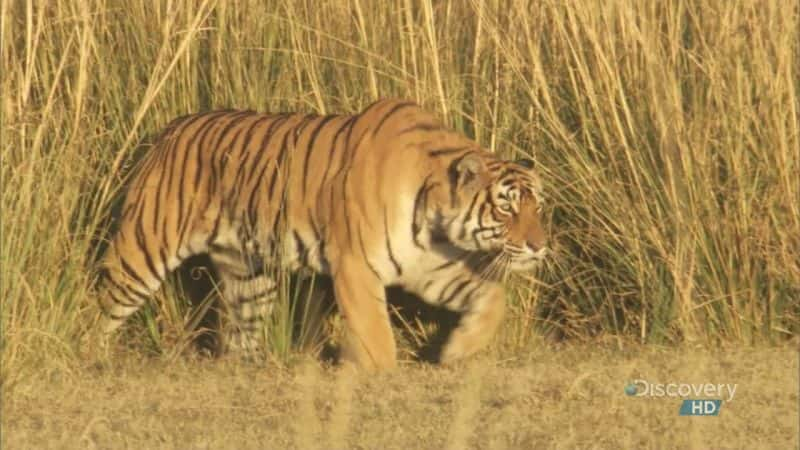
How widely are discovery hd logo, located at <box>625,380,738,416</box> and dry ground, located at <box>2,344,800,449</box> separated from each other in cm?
4

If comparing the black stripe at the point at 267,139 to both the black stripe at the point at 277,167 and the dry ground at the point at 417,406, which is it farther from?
the dry ground at the point at 417,406

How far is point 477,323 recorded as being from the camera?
273 inches

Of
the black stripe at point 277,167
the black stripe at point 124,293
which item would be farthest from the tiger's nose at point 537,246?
the black stripe at point 124,293

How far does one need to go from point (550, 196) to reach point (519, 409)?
1488 millimetres

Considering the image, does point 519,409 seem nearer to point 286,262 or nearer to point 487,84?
point 286,262

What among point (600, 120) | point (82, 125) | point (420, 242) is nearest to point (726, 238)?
point (600, 120)

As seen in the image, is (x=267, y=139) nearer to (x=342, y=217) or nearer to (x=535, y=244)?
(x=342, y=217)

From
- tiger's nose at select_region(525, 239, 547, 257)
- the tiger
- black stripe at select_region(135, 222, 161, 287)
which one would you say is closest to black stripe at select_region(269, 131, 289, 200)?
the tiger

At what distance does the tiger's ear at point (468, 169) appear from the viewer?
677cm

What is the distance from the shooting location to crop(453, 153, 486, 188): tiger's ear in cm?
677

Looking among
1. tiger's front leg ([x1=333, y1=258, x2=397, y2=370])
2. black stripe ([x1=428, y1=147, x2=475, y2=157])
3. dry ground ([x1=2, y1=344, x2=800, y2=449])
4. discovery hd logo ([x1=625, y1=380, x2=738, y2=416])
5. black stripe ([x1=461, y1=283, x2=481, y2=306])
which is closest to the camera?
dry ground ([x1=2, y1=344, x2=800, y2=449])

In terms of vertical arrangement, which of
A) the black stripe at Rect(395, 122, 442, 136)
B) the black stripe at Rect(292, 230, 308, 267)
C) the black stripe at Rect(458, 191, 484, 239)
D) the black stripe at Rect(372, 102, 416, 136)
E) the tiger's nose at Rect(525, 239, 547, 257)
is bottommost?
the black stripe at Rect(292, 230, 308, 267)

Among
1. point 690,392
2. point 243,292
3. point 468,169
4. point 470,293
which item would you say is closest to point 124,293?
point 243,292

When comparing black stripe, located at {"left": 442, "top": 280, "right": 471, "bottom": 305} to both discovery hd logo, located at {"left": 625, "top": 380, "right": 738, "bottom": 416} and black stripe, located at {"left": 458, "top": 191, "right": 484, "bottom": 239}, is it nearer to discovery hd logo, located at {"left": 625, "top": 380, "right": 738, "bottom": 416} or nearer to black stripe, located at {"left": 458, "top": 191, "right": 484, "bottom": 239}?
black stripe, located at {"left": 458, "top": 191, "right": 484, "bottom": 239}
